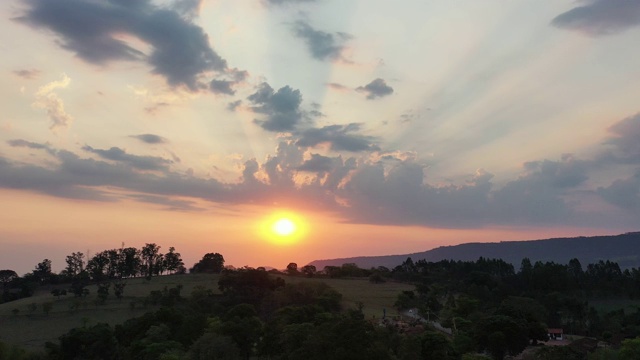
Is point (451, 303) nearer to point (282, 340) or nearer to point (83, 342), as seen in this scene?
point (282, 340)

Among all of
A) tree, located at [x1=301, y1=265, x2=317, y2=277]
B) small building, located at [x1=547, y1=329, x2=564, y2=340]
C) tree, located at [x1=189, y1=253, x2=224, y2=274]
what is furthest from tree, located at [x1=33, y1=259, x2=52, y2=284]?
small building, located at [x1=547, y1=329, x2=564, y2=340]

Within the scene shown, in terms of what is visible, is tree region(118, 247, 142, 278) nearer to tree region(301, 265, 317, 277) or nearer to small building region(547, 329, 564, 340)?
tree region(301, 265, 317, 277)

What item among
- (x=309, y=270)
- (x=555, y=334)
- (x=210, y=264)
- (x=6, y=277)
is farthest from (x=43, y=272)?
(x=555, y=334)

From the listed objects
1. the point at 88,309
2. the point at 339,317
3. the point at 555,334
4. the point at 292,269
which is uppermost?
the point at 292,269

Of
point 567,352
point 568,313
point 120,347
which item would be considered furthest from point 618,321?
point 120,347

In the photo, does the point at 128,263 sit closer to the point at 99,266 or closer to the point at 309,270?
the point at 99,266

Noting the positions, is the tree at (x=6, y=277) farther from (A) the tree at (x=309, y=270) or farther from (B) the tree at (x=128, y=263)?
(A) the tree at (x=309, y=270)

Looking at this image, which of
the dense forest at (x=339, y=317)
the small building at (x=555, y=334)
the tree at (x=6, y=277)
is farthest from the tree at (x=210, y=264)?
the small building at (x=555, y=334)
